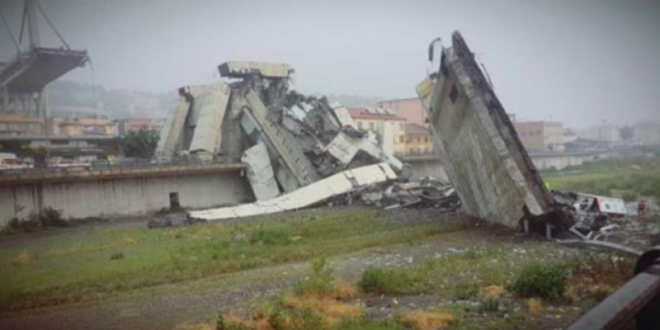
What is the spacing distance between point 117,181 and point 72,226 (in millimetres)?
4232

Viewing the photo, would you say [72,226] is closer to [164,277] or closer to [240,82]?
[164,277]

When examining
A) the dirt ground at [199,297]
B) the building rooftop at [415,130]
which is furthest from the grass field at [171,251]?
the building rooftop at [415,130]

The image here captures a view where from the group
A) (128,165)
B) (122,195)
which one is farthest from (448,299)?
(122,195)

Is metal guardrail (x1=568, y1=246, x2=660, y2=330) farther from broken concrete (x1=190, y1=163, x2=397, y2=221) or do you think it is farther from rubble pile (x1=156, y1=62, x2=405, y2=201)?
rubble pile (x1=156, y1=62, x2=405, y2=201)

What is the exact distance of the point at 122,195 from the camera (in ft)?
98.5

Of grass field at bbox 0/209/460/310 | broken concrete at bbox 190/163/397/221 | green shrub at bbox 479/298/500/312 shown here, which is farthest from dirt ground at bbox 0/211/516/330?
broken concrete at bbox 190/163/397/221

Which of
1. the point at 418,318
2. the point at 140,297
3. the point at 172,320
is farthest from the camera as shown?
the point at 140,297

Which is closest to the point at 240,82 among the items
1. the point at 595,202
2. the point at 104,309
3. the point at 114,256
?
the point at 114,256

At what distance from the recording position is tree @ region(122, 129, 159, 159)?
39.4 metres

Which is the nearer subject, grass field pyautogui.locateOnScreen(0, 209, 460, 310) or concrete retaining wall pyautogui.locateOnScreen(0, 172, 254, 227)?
grass field pyautogui.locateOnScreen(0, 209, 460, 310)

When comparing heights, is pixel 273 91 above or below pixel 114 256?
above

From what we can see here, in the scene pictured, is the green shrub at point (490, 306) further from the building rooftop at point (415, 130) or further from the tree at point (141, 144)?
the building rooftop at point (415, 130)

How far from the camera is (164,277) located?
44.4 ft

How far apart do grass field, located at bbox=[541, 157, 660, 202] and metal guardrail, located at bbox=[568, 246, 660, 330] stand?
1002 centimetres
